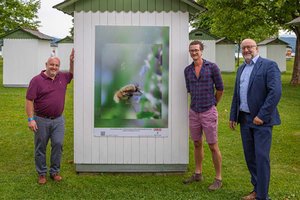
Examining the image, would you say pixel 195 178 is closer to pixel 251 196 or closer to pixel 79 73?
pixel 251 196

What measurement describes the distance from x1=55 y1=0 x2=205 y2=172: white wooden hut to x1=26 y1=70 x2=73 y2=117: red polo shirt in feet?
1.67

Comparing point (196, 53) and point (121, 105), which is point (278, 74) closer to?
point (196, 53)

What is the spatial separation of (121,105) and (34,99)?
1359mm

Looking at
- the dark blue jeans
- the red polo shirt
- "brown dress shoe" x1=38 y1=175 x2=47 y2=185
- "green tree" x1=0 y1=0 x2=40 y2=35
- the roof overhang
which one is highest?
"green tree" x1=0 y1=0 x2=40 y2=35

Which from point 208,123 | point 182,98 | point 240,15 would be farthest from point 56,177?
point 240,15

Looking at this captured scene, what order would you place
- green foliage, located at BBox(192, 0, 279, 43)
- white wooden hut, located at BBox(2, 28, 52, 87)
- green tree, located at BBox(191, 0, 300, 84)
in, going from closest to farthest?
white wooden hut, located at BBox(2, 28, 52, 87)
green tree, located at BBox(191, 0, 300, 84)
green foliage, located at BBox(192, 0, 279, 43)

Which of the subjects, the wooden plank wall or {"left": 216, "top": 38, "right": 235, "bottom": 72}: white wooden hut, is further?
{"left": 216, "top": 38, "right": 235, "bottom": 72}: white wooden hut

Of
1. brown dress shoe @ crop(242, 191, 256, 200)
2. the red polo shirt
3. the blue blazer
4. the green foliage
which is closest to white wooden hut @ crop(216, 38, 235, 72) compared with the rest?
the green foliage

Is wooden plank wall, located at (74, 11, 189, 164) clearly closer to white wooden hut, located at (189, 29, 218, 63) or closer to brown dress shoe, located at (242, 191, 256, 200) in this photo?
brown dress shoe, located at (242, 191, 256, 200)

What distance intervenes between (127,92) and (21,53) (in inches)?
610

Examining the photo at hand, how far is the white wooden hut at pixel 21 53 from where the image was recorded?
21516 millimetres

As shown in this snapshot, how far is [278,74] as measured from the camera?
5.55 metres

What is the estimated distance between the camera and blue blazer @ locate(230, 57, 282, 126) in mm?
5492

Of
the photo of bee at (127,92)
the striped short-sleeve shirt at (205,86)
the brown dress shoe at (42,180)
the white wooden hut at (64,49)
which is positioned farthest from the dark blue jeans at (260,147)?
the white wooden hut at (64,49)
